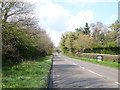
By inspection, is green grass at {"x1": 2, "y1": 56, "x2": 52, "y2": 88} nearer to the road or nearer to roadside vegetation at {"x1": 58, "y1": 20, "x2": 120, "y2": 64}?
the road

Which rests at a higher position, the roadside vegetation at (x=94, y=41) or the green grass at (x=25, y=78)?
the roadside vegetation at (x=94, y=41)

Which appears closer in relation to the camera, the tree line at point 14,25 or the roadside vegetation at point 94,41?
the tree line at point 14,25

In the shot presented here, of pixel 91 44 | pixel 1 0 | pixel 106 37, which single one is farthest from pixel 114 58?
pixel 106 37

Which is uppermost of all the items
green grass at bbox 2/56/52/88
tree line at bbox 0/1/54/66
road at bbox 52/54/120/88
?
tree line at bbox 0/1/54/66

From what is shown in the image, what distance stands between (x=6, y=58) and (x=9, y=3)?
506cm

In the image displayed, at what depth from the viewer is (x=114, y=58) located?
34594mm

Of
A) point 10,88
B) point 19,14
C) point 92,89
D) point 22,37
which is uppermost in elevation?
point 19,14

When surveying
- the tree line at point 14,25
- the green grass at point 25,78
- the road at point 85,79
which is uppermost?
the tree line at point 14,25

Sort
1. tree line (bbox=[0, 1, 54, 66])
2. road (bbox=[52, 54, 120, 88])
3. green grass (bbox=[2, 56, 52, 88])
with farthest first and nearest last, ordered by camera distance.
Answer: tree line (bbox=[0, 1, 54, 66]), road (bbox=[52, 54, 120, 88]), green grass (bbox=[2, 56, 52, 88])

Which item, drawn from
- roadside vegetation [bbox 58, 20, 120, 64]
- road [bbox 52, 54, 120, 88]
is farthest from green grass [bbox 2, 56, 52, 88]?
roadside vegetation [bbox 58, 20, 120, 64]

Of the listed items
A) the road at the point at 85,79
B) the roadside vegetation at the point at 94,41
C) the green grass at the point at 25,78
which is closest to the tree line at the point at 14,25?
the green grass at the point at 25,78

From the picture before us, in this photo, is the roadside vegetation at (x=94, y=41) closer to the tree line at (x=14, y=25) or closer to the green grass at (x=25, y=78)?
the tree line at (x=14, y=25)

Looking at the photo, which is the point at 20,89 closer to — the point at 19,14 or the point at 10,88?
the point at 10,88

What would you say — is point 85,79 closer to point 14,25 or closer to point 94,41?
point 14,25
